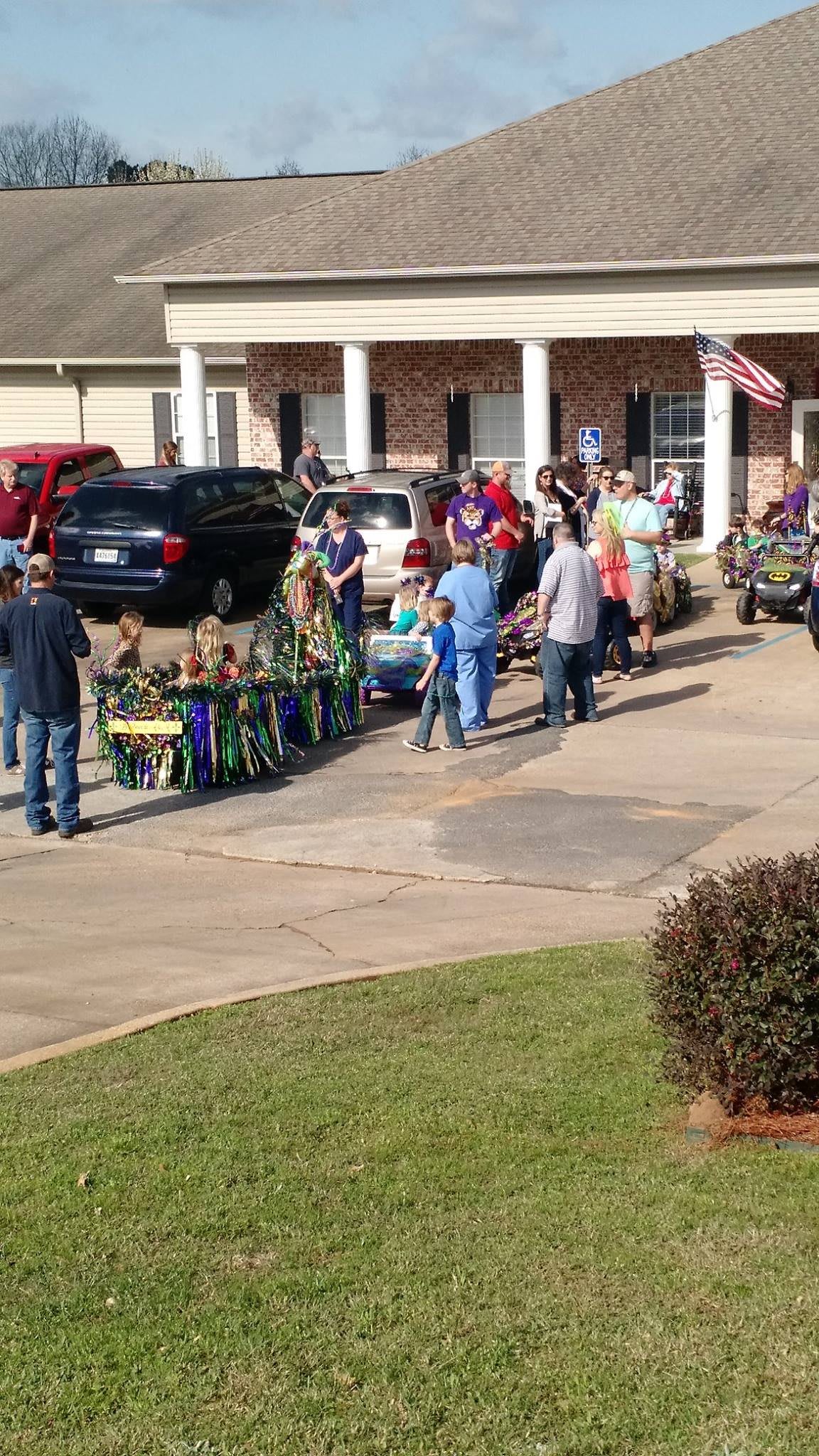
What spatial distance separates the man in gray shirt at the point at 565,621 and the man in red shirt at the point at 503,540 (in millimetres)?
2417

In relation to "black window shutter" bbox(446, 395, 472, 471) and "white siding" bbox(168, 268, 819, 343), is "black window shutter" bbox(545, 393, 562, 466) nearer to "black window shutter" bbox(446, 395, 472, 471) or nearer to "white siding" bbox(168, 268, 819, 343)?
"black window shutter" bbox(446, 395, 472, 471)

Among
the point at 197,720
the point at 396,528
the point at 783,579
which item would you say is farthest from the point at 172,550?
the point at 197,720

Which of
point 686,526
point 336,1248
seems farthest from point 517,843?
point 686,526

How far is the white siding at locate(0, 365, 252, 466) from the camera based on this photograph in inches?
1297

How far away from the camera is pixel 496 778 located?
40.8 ft

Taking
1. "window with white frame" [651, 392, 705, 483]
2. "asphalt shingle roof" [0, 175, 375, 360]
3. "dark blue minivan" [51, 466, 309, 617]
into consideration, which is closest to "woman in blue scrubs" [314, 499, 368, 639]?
"dark blue minivan" [51, 466, 309, 617]

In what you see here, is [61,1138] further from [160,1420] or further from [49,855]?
[49,855]

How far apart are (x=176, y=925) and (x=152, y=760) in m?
3.65

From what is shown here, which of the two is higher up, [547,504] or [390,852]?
[547,504]

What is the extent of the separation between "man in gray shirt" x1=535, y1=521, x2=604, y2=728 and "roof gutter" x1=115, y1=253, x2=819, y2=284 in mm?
10868

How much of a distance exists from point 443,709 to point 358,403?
1406cm

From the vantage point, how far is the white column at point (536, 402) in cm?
2522

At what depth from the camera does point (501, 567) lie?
656 inches

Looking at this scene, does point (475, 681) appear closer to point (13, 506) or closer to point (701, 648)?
point (701, 648)
